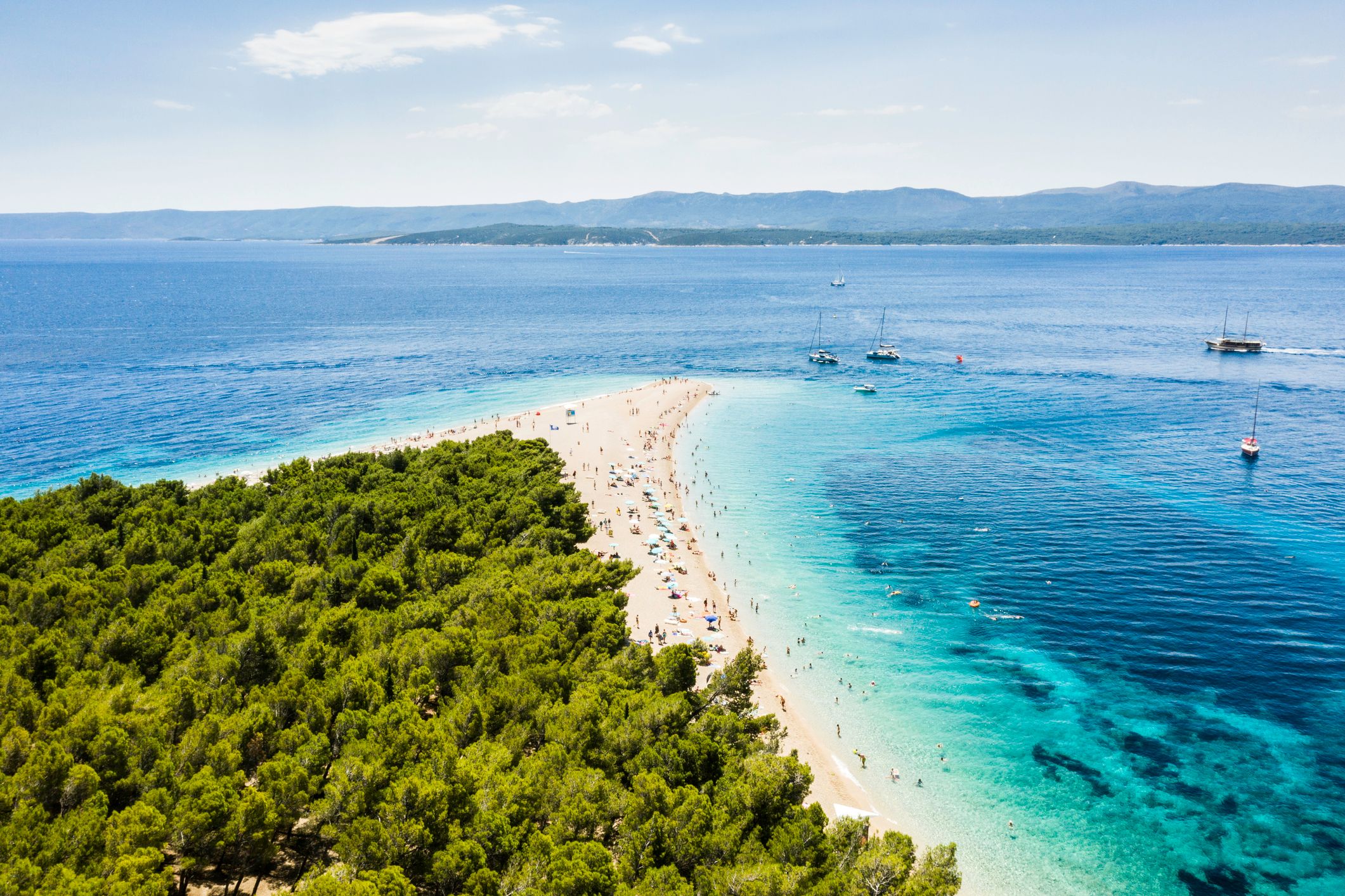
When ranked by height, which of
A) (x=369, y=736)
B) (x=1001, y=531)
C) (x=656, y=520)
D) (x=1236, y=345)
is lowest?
(x=1001, y=531)

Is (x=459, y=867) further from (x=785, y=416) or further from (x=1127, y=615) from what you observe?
(x=785, y=416)

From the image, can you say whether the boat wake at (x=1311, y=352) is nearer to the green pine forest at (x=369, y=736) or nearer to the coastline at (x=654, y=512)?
the coastline at (x=654, y=512)

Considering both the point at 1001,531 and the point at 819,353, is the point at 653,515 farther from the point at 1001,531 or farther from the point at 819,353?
the point at 819,353

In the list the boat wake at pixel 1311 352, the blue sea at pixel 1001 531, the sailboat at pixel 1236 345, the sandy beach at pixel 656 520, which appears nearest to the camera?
the blue sea at pixel 1001 531

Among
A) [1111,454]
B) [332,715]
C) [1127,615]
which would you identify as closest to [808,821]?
[332,715]

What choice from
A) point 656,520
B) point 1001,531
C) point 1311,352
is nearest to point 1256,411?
point 1001,531

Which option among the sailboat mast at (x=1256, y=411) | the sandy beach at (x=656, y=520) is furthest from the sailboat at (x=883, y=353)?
the sailboat mast at (x=1256, y=411)

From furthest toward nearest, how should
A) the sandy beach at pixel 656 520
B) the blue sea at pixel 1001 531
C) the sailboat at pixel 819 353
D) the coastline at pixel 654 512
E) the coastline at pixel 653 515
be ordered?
the sailboat at pixel 819 353 → the sandy beach at pixel 656 520 → the coastline at pixel 654 512 → the coastline at pixel 653 515 → the blue sea at pixel 1001 531
